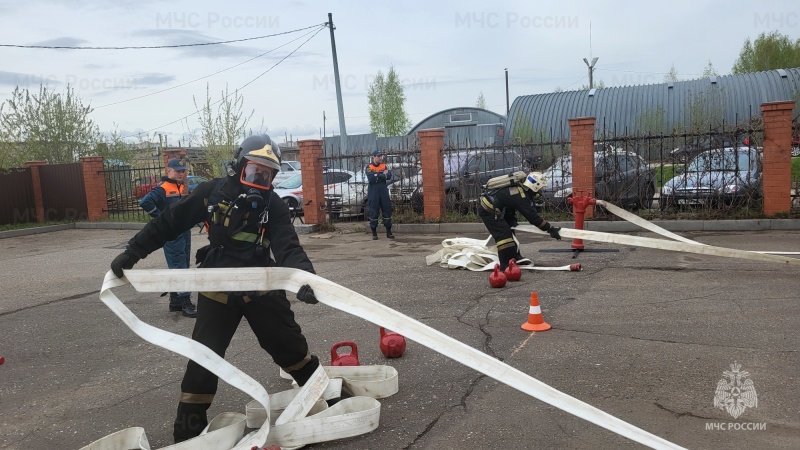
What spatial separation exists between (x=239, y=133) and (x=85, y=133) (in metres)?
9.07

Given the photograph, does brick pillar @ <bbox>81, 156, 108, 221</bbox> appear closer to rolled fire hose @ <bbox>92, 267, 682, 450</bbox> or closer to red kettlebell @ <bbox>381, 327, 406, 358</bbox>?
red kettlebell @ <bbox>381, 327, 406, 358</bbox>

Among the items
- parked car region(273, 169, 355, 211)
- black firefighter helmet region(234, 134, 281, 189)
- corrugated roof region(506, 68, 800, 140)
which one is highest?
corrugated roof region(506, 68, 800, 140)

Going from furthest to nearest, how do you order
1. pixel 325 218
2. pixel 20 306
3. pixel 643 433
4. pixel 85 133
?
pixel 85 133 → pixel 325 218 → pixel 20 306 → pixel 643 433

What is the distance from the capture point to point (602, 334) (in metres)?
6.20

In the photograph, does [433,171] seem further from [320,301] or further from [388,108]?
[388,108]

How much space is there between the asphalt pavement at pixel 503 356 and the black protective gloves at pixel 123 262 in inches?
46.4

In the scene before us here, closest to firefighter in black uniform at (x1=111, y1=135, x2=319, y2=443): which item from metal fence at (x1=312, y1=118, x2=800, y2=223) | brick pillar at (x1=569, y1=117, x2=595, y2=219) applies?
metal fence at (x1=312, y1=118, x2=800, y2=223)

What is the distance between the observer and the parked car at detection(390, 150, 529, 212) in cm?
1576

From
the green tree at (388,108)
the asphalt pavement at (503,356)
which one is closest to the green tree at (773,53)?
the green tree at (388,108)

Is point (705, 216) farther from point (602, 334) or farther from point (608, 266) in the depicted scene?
point (602, 334)

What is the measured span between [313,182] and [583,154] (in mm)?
6833

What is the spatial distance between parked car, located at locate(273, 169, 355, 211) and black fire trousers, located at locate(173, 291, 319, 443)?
13967 millimetres

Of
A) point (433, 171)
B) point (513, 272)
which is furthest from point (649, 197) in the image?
point (513, 272)

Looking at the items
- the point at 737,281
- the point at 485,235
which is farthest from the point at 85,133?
the point at 737,281
